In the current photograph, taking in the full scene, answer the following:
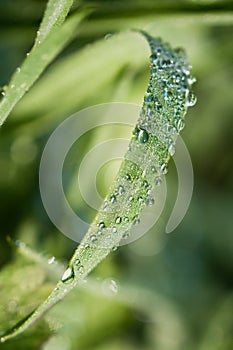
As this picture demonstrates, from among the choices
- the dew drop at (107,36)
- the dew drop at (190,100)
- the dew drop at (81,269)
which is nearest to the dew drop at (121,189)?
the dew drop at (81,269)

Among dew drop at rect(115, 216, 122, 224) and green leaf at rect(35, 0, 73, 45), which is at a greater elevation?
green leaf at rect(35, 0, 73, 45)

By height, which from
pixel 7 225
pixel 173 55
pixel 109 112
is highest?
pixel 173 55

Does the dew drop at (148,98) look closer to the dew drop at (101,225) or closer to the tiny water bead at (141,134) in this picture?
the tiny water bead at (141,134)

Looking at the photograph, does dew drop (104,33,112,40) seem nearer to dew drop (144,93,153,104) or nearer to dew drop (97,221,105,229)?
dew drop (144,93,153,104)

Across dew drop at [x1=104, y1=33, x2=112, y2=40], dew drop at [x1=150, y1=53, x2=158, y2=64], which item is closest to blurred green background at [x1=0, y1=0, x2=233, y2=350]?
dew drop at [x1=104, y1=33, x2=112, y2=40]

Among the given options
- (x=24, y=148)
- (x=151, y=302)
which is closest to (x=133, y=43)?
(x=24, y=148)

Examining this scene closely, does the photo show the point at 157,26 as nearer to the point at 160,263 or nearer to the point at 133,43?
the point at 133,43
